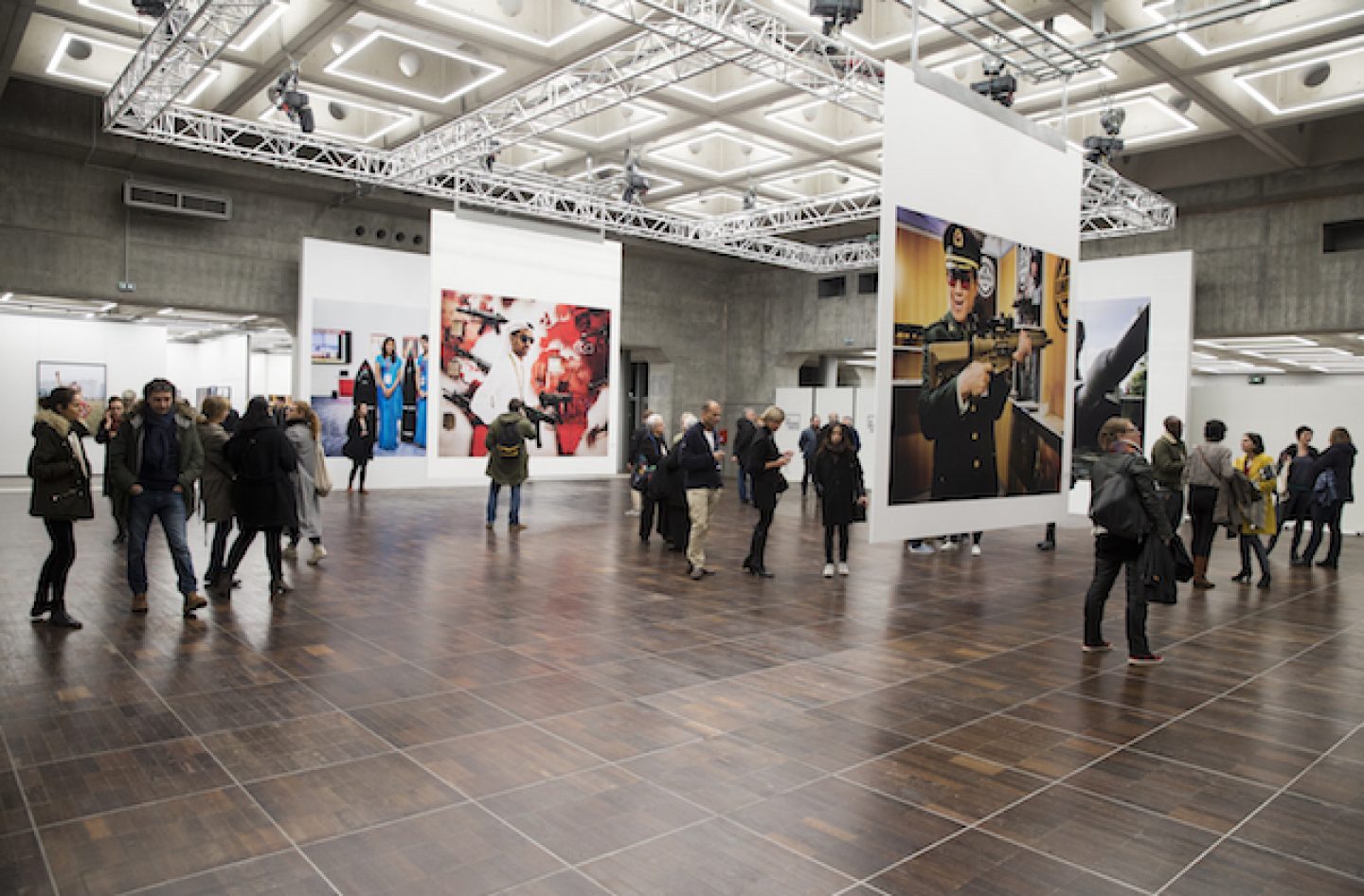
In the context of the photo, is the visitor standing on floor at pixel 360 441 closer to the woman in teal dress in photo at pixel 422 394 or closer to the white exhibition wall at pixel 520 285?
the woman in teal dress in photo at pixel 422 394

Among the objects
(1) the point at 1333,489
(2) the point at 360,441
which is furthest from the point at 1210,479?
(2) the point at 360,441

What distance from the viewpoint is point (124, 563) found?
8750 millimetres

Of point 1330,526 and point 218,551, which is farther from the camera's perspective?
point 1330,526

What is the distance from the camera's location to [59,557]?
6.21m

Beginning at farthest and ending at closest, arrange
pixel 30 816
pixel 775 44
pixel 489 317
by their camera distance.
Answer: pixel 489 317 → pixel 775 44 → pixel 30 816

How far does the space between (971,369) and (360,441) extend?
1305 cm

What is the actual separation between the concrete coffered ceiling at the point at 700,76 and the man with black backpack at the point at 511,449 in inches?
179

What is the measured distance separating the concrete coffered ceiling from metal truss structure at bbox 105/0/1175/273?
0.39 m

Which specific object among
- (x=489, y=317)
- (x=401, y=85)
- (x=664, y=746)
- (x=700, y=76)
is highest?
(x=700, y=76)

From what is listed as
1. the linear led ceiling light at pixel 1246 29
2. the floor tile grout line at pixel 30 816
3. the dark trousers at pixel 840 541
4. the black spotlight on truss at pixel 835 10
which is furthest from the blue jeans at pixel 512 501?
the linear led ceiling light at pixel 1246 29

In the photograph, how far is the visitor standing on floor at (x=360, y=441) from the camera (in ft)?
56.9

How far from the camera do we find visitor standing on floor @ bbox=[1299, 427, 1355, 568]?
9.98m

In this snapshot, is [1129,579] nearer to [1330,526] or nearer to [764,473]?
[764,473]

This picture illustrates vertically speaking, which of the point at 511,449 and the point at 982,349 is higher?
the point at 982,349
